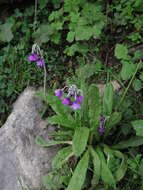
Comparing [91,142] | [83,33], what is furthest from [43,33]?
[91,142]

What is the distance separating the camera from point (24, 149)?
148 inches

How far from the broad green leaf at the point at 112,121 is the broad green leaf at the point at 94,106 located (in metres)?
0.14

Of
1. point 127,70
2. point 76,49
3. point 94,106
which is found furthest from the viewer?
point 76,49

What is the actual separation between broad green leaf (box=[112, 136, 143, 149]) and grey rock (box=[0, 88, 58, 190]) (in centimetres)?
71

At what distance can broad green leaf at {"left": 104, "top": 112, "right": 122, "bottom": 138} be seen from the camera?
11.2 ft

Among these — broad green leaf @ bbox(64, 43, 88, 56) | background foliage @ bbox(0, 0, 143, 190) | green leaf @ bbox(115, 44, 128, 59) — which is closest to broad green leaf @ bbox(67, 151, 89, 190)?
background foliage @ bbox(0, 0, 143, 190)

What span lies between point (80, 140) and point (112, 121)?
463 millimetres

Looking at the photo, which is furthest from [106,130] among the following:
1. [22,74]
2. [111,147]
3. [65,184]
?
[22,74]

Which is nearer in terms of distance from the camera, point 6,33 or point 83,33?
point 83,33

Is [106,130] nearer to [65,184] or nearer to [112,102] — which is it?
[112,102]

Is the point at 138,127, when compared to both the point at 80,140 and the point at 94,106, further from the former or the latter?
the point at 80,140

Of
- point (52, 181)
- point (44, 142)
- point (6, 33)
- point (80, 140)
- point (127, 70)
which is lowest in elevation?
point (52, 181)

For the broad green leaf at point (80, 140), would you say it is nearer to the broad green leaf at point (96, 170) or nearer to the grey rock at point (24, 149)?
the broad green leaf at point (96, 170)

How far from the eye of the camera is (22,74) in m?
4.41
